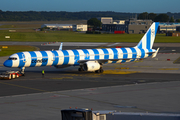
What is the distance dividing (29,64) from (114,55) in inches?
637

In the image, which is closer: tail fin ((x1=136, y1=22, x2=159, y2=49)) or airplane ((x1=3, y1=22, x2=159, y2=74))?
airplane ((x1=3, y1=22, x2=159, y2=74))

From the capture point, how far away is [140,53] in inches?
2272

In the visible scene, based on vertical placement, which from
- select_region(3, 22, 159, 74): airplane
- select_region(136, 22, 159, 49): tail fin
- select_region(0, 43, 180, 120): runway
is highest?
select_region(136, 22, 159, 49): tail fin

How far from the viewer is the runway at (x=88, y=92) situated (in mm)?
28125

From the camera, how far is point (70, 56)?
52.1 metres

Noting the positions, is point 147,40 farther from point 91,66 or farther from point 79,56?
point 79,56

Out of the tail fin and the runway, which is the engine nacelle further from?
the tail fin

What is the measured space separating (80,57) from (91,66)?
333 centimetres

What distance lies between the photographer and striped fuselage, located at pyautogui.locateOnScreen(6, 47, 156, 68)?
4844 centimetres

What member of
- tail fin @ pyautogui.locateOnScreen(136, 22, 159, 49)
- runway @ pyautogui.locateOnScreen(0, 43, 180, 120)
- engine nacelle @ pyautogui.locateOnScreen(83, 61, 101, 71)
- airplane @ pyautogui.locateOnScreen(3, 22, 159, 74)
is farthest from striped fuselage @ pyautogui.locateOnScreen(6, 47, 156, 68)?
runway @ pyautogui.locateOnScreen(0, 43, 180, 120)

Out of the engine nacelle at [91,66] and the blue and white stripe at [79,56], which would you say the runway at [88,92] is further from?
the blue and white stripe at [79,56]

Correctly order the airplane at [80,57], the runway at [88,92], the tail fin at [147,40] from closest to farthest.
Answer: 1. the runway at [88,92]
2. the airplane at [80,57]
3. the tail fin at [147,40]

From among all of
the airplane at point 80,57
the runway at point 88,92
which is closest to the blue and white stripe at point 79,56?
the airplane at point 80,57

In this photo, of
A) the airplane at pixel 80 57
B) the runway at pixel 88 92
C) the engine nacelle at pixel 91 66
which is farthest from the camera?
the engine nacelle at pixel 91 66
